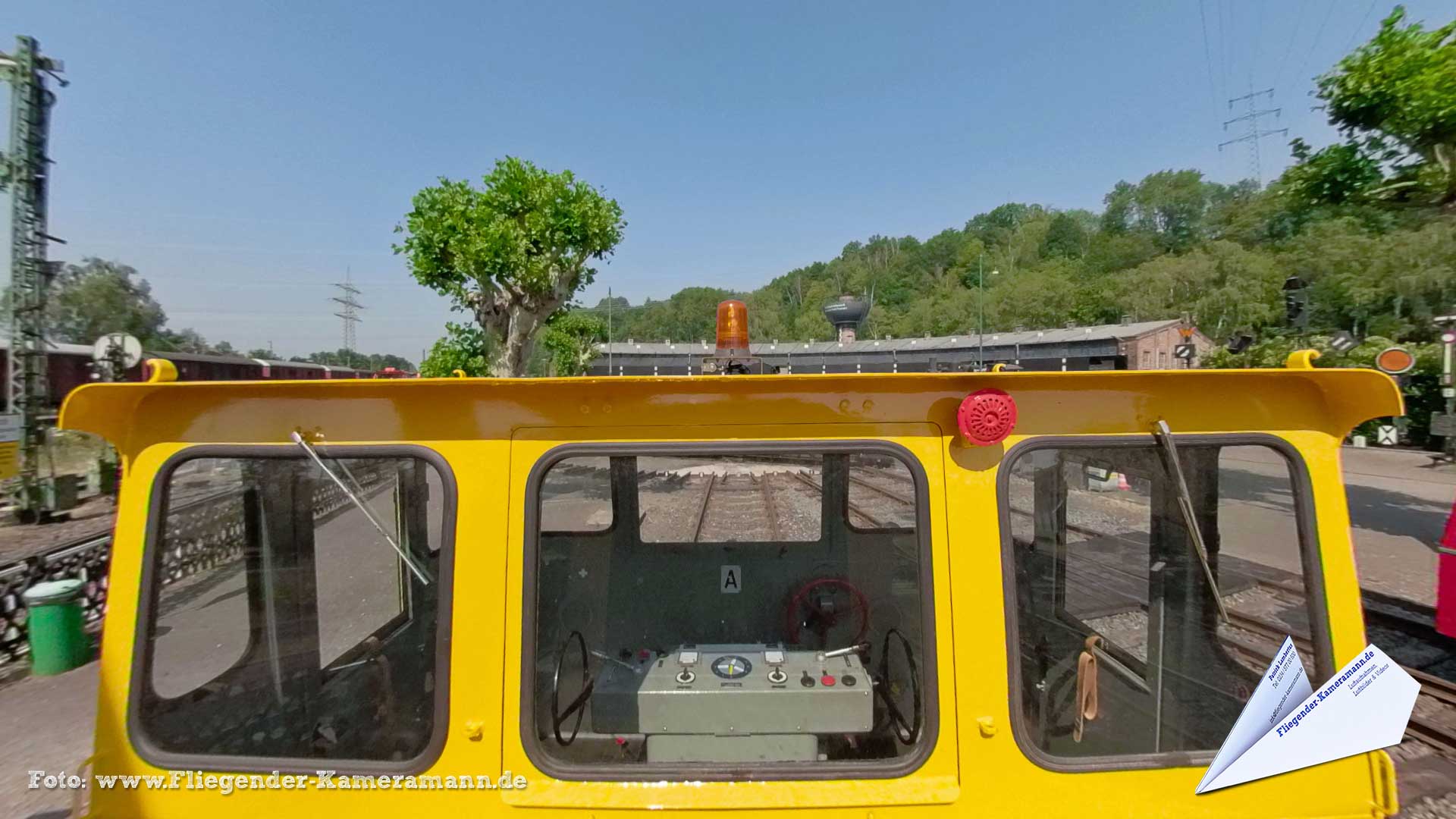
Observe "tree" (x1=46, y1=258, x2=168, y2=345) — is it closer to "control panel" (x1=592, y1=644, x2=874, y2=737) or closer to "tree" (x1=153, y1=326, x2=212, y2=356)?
"tree" (x1=153, y1=326, x2=212, y2=356)

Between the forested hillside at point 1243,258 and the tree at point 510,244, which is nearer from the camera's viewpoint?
the forested hillside at point 1243,258

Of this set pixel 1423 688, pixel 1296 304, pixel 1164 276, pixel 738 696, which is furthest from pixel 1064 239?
pixel 738 696

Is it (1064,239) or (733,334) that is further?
(1064,239)

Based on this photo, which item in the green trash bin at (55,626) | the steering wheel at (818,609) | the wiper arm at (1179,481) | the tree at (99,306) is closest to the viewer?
the wiper arm at (1179,481)

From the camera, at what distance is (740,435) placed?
1783 mm

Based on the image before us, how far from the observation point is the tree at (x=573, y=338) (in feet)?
89.5

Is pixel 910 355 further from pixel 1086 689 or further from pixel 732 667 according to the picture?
pixel 732 667

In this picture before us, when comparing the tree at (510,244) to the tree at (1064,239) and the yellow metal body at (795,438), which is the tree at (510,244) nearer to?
the yellow metal body at (795,438)

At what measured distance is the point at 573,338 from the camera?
32.5m

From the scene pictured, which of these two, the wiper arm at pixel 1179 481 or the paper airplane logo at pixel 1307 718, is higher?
the wiper arm at pixel 1179 481

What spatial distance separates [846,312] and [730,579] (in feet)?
6.00

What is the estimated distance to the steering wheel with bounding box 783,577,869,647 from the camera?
2.62 metres

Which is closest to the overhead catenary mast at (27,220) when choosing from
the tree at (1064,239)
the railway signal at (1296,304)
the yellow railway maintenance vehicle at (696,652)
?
the yellow railway maintenance vehicle at (696,652)

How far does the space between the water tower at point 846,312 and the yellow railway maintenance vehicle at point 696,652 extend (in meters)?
2.11
